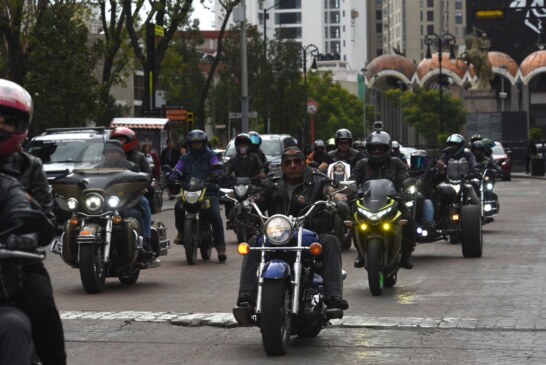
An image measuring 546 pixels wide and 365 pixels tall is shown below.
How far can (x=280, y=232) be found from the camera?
9.58 m

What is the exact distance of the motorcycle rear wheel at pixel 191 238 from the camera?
17047 millimetres

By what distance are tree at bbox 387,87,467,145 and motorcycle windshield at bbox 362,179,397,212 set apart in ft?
305

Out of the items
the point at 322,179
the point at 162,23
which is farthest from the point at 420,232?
the point at 162,23

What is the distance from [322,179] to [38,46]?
29133mm

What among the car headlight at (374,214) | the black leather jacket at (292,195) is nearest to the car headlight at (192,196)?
the car headlight at (374,214)

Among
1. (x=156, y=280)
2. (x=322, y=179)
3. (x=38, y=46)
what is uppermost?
(x=38, y=46)

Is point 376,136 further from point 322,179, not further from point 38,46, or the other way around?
point 38,46

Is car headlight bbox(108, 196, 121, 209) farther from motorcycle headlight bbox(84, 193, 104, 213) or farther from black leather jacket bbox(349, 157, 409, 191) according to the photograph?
black leather jacket bbox(349, 157, 409, 191)

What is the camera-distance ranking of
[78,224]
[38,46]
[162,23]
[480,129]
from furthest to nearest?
[480,129] < [162,23] < [38,46] < [78,224]

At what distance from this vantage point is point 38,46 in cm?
3869

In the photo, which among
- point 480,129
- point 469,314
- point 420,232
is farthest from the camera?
point 480,129

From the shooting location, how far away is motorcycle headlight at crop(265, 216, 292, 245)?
9.57m

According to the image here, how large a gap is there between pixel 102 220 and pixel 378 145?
9.66 feet

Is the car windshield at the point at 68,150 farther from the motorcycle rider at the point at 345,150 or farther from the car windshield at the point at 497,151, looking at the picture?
the car windshield at the point at 497,151
